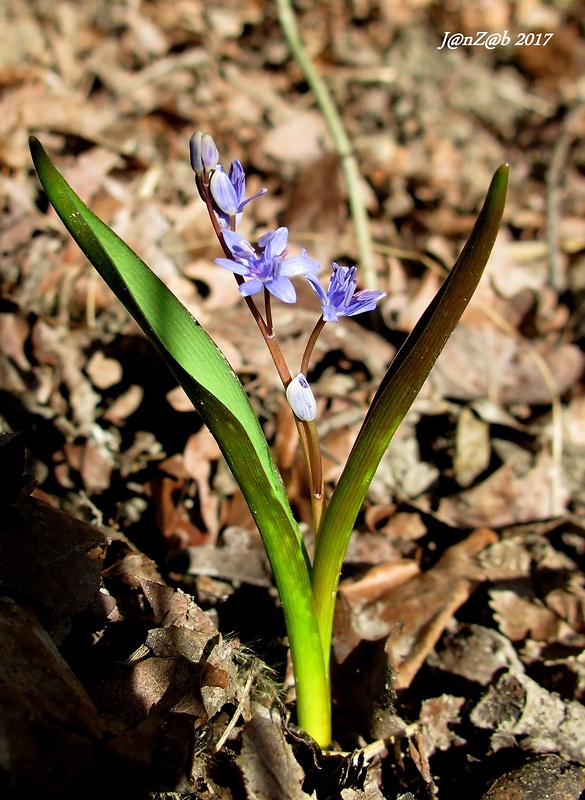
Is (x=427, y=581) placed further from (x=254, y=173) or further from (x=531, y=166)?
(x=531, y=166)

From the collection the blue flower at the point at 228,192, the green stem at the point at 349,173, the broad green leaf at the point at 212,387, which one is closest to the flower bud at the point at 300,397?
the broad green leaf at the point at 212,387

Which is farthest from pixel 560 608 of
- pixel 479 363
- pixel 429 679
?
pixel 479 363

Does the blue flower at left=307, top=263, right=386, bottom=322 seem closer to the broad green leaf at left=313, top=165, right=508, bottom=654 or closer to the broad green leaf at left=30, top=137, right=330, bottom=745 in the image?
the broad green leaf at left=313, top=165, right=508, bottom=654

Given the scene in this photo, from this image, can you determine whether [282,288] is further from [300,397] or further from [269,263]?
[300,397]

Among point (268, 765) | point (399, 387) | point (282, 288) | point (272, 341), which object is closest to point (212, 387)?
point (272, 341)

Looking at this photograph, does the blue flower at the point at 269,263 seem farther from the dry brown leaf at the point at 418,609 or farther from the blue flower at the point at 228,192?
the dry brown leaf at the point at 418,609
